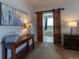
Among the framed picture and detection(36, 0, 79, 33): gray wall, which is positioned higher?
detection(36, 0, 79, 33): gray wall

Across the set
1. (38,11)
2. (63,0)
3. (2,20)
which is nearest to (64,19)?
(63,0)

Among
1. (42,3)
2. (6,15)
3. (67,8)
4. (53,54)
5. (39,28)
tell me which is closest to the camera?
(6,15)

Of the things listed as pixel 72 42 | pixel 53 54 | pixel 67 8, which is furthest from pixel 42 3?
pixel 53 54

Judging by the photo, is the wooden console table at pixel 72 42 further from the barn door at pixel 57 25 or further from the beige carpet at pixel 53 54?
the barn door at pixel 57 25

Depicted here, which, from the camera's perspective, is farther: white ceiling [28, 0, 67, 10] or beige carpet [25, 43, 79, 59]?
white ceiling [28, 0, 67, 10]

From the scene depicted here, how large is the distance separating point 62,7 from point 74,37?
1909 mm

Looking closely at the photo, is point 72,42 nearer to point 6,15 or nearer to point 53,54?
point 53,54

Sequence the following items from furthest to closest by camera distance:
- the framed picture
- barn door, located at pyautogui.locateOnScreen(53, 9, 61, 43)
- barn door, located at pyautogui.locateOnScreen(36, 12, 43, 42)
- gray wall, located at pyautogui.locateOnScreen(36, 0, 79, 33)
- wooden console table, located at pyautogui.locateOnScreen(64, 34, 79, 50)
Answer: barn door, located at pyautogui.locateOnScreen(36, 12, 43, 42) < barn door, located at pyautogui.locateOnScreen(53, 9, 61, 43) < gray wall, located at pyautogui.locateOnScreen(36, 0, 79, 33) < wooden console table, located at pyautogui.locateOnScreen(64, 34, 79, 50) < the framed picture

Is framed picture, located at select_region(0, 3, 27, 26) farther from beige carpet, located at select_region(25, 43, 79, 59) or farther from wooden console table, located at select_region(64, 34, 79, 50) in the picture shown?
wooden console table, located at select_region(64, 34, 79, 50)

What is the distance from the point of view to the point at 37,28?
546cm

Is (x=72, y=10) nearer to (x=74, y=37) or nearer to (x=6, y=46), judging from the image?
(x=74, y=37)

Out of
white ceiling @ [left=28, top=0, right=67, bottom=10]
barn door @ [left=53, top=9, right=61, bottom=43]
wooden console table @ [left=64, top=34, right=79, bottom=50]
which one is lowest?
wooden console table @ [left=64, top=34, right=79, bottom=50]

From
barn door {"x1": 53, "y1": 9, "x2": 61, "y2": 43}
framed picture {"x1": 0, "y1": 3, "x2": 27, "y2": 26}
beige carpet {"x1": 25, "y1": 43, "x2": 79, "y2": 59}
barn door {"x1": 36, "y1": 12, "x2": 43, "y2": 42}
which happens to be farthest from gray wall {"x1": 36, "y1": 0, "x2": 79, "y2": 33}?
framed picture {"x1": 0, "y1": 3, "x2": 27, "y2": 26}

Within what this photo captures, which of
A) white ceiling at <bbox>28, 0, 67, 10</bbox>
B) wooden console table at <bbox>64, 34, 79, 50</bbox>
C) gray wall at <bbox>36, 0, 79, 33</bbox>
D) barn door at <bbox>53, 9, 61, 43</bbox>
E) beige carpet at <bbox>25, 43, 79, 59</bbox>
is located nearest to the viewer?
beige carpet at <bbox>25, 43, 79, 59</bbox>
